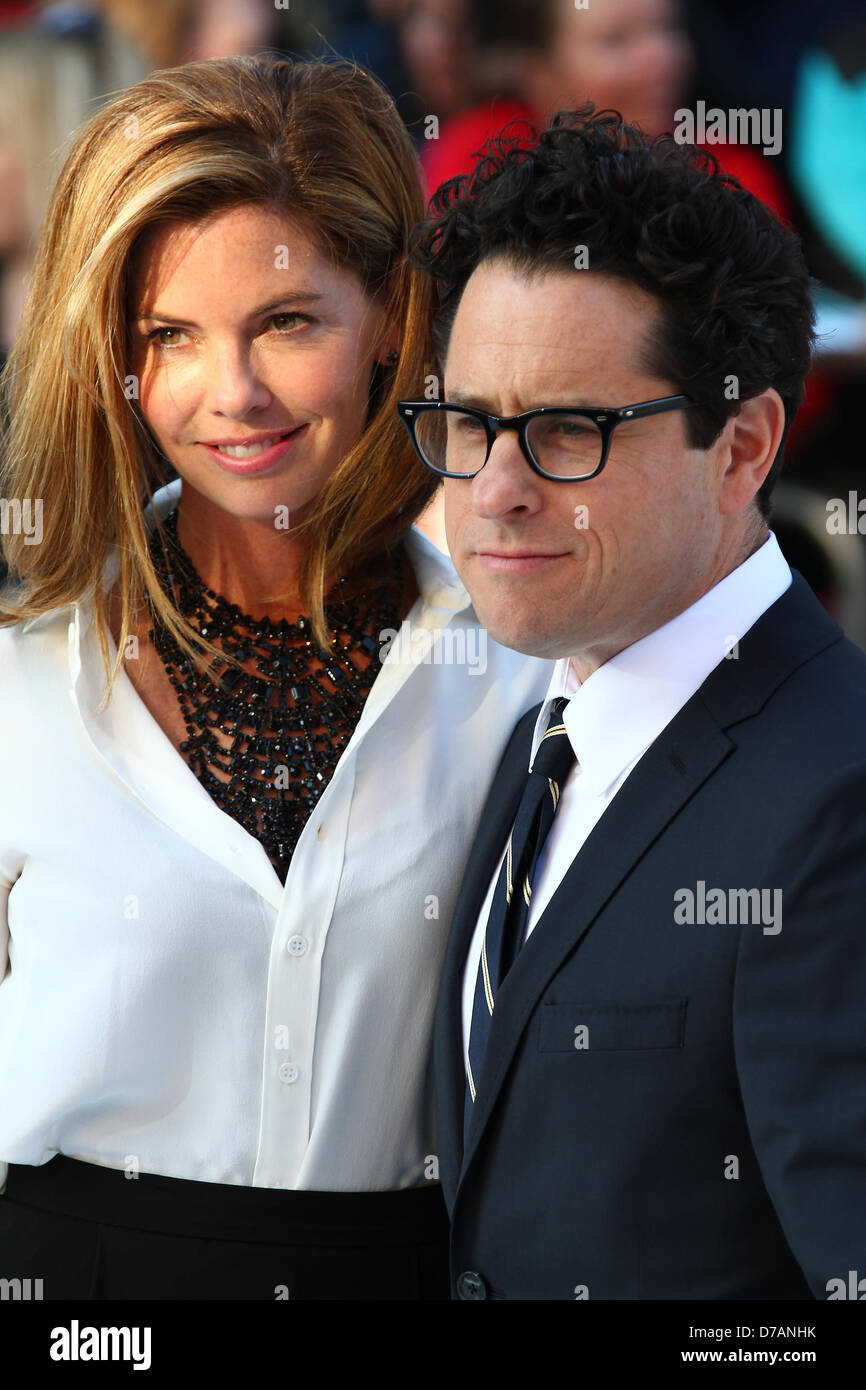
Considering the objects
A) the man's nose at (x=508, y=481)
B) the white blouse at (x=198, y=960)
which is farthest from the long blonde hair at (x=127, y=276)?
the man's nose at (x=508, y=481)

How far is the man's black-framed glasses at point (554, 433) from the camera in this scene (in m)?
1.48

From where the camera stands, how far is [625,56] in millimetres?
3891

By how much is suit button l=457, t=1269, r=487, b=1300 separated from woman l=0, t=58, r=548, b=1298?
0.74ft

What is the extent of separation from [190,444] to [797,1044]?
103cm

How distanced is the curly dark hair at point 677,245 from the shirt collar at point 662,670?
0.16 meters

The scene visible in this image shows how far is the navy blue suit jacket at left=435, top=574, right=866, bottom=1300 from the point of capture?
1308mm

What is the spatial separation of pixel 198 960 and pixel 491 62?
2975 millimetres

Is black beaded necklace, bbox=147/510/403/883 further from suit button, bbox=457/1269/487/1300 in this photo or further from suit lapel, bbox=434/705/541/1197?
suit button, bbox=457/1269/487/1300

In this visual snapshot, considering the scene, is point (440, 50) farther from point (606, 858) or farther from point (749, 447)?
point (606, 858)

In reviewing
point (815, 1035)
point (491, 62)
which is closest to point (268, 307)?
point (815, 1035)

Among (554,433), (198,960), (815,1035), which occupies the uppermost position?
(554,433)

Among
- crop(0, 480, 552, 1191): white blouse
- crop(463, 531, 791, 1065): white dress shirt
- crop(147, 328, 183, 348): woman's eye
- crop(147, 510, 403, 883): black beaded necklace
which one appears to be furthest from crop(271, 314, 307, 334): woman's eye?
crop(463, 531, 791, 1065): white dress shirt

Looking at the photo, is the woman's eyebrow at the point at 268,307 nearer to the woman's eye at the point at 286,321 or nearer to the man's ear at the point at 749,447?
the woman's eye at the point at 286,321

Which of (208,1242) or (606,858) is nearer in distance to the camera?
(606,858)
